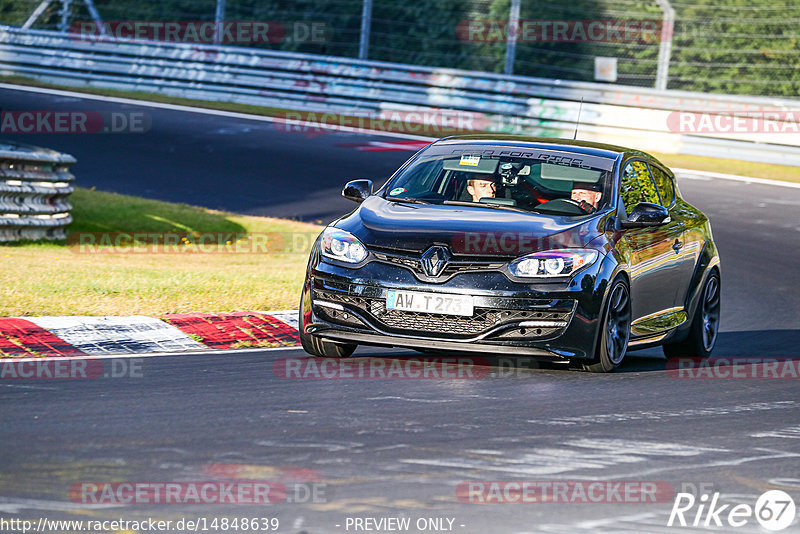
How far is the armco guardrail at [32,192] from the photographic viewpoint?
14.0 meters

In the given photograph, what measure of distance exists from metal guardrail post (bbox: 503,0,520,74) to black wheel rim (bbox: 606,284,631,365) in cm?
1588

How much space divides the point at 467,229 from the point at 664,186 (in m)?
2.72

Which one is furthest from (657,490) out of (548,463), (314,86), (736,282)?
(314,86)

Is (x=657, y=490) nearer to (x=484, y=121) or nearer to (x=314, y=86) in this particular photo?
(x=484, y=121)

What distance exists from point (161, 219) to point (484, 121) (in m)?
9.21

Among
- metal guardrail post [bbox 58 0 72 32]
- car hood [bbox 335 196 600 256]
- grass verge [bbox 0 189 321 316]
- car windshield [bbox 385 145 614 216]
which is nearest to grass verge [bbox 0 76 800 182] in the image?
metal guardrail post [bbox 58 0 72 32]

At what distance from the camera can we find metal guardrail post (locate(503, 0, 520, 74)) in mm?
24078

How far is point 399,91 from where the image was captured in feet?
84.1

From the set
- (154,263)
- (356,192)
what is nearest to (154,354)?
(356,192)

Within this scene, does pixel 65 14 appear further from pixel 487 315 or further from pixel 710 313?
pixel 487 315

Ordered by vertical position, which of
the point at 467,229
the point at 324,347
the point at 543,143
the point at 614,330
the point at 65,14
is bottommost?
the point at 324,347

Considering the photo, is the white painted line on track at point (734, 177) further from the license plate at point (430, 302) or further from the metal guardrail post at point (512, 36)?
the license plate at point (430, 302)

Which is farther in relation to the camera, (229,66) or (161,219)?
(229,66)

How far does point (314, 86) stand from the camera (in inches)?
1040
